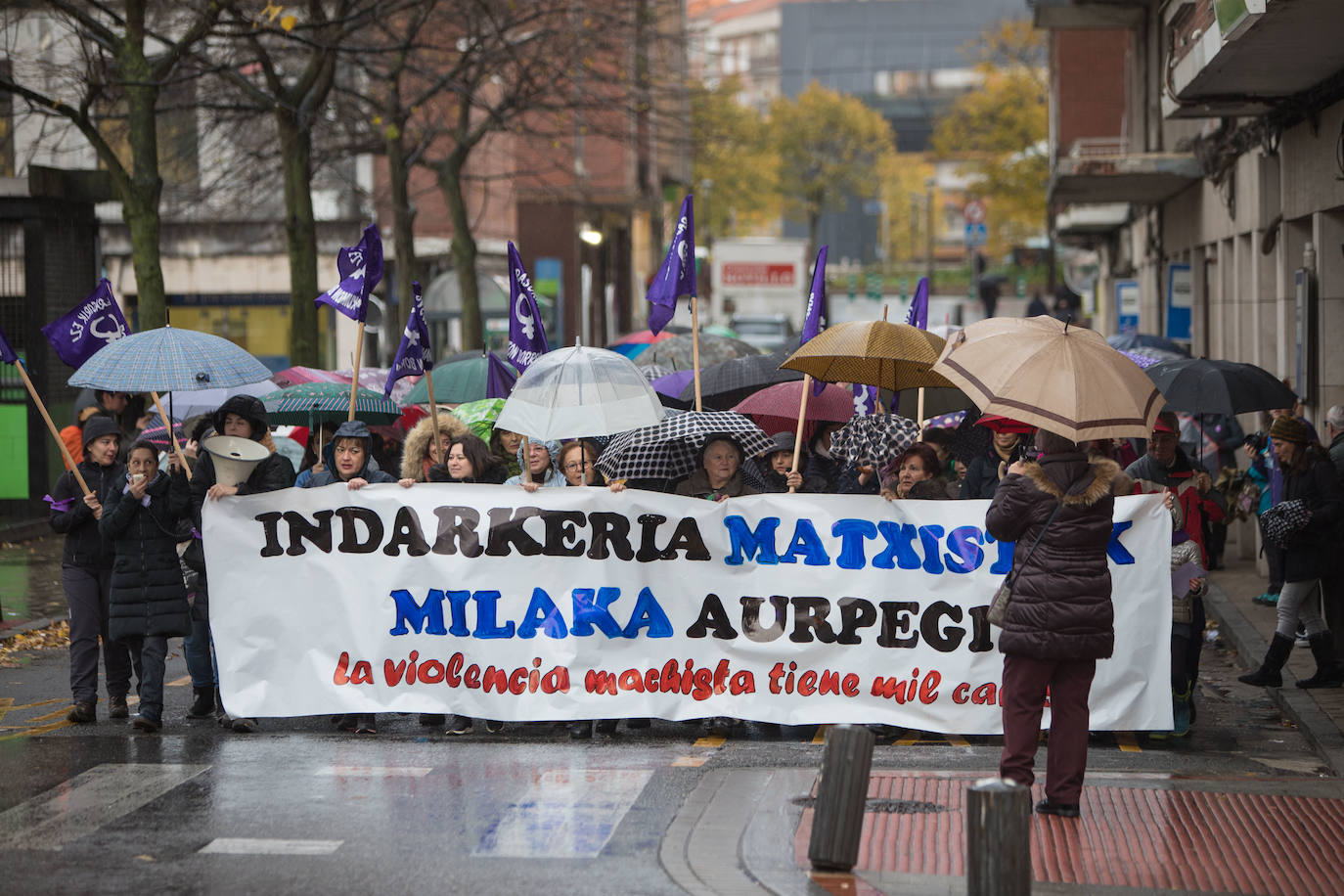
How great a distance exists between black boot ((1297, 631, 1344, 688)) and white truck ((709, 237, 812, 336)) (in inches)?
1764

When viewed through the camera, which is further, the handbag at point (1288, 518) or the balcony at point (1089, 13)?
the balcony at point (1089, 13)

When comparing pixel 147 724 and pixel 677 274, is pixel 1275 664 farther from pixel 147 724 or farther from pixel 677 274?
pixel 147 724

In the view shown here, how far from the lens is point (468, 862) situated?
22.6 ft

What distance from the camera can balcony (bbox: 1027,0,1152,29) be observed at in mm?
28141

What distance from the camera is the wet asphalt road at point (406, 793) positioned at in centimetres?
680

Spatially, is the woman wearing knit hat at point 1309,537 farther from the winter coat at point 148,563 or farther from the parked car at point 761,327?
the parked car at point 761,327

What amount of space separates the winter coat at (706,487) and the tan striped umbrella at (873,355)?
74 centimetres

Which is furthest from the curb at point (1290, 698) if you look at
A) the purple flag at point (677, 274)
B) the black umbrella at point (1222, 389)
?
the purple flag at point (677, 274)

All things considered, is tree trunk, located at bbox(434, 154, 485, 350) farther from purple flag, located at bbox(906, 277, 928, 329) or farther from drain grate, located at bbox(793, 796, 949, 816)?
drain grate, located at bbox(793, 796, 949, 816)

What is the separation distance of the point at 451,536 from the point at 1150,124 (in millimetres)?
20731

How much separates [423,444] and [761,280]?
45.3m

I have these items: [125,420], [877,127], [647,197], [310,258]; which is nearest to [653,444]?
[125,420]

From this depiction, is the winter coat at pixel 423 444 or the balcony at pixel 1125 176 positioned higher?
the balcony at pixel 1125 176

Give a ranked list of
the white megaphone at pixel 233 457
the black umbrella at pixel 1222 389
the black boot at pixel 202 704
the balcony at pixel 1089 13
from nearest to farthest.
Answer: the white megaphone at pixel 233 457 < the black boot at pixel 202 704 < the black umbrella at pixel 1222 389 < the balcony at pixel 1089 13
